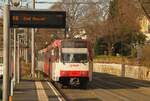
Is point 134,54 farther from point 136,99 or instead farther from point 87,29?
point 136,99

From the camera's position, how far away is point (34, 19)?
1490cm

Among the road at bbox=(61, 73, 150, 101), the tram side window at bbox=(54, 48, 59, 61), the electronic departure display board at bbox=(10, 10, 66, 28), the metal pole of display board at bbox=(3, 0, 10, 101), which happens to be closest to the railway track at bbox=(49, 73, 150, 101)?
the road at bbox=(61, 73, 150, 101)

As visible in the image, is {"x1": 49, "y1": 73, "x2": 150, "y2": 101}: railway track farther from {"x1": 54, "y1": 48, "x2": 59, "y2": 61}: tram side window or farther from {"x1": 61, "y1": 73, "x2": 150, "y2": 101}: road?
{"x1": 54, "y1": 48, "x2": 59, "y2": 61}: tram side window

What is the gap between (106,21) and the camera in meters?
87.4

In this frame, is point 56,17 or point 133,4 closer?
point 56,17

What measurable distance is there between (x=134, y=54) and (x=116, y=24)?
1087cm

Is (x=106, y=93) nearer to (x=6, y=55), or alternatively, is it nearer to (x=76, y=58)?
(x=76, y=58)

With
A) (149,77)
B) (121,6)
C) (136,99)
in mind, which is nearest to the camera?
(136,99)

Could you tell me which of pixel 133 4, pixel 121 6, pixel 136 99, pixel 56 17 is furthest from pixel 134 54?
pixel 56 17

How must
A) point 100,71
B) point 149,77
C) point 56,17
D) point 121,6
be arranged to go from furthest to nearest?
point 100,71 < point 121,6 < point 149,77 < point 56,17

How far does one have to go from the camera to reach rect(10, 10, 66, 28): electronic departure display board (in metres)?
14.8

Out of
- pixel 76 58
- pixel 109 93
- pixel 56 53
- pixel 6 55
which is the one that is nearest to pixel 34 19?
pixel 6 55

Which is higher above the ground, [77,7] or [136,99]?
[77,7]

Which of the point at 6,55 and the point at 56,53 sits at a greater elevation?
the point at 6,55
